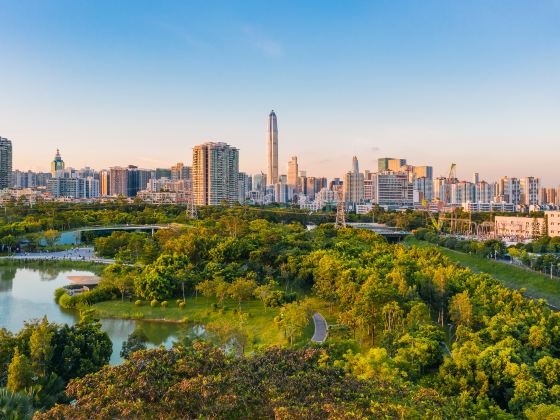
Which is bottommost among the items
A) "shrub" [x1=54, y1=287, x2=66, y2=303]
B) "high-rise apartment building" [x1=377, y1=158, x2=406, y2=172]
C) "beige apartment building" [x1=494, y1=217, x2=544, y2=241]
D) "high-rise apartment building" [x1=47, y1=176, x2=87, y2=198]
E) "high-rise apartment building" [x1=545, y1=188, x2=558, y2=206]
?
"shrub" [x1=54, y1=287, x2=66, y2=303]

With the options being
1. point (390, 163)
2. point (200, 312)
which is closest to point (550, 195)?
point (390, 163)

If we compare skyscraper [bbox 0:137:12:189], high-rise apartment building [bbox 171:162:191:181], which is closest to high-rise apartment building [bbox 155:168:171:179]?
high-rise apartment building [bbox 171:162:191:181]

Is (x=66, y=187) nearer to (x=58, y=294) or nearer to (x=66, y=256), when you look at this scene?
(x=66, y=256)

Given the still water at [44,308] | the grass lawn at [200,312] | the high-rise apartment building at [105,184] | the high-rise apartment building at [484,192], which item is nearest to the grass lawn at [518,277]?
the grass lawn at [200,312]

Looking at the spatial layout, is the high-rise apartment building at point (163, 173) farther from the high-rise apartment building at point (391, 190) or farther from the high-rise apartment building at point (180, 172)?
the high-rise apartment building at point (391, 190)

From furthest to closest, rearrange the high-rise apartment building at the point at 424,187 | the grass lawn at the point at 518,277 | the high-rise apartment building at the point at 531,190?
the high-rise apartment building at the point at 424,187, the high-rise apartment building at the point at 531,190, the grass lawn at the point at 518,277

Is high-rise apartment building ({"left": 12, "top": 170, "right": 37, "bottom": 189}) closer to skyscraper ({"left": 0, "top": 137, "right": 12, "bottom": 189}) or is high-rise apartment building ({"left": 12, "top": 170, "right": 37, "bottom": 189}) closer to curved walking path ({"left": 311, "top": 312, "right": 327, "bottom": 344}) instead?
skyscraper ({"left": 0, "top": 137, "right": 12, "bottom": 189})
